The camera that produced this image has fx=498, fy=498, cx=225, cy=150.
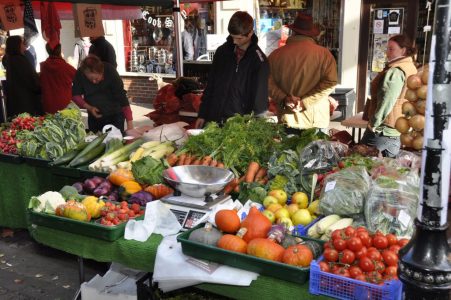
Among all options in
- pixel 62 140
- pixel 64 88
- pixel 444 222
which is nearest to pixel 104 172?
pixel 62 140

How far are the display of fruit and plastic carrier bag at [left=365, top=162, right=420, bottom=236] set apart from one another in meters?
0.52

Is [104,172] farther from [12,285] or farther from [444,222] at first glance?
[444,222]

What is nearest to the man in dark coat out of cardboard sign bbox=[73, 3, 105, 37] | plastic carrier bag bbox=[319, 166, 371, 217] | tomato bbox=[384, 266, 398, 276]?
plastic carrier bag bbox=[319, 166, 371, 217]

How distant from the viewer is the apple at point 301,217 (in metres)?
3.03

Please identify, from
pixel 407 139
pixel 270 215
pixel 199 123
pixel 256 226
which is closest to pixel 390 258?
pixel 256 226

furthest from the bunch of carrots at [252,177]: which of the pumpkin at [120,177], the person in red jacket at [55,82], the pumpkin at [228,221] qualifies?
the person in red jacket at [55,82]

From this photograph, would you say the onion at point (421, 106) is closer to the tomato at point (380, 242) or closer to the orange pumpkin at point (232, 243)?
the tomato at point (380, 242)

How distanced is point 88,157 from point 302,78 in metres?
2.45

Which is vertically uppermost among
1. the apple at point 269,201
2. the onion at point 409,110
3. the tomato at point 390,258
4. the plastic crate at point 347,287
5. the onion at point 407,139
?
the onion at point 409,110

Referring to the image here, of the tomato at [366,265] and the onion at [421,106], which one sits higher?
the onion at [421,106]

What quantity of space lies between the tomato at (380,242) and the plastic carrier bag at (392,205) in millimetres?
276

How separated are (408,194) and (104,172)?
8.20 ft

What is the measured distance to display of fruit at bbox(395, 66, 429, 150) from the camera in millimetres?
3352

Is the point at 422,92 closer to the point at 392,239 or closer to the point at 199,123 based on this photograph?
the point at 392,239
